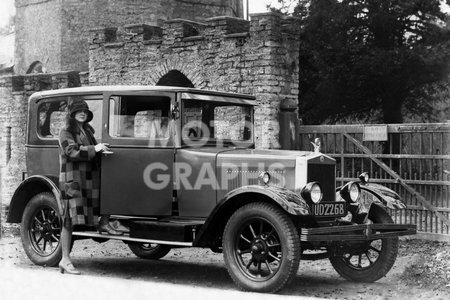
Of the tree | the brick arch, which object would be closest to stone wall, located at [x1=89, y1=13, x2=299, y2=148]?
the brick arch

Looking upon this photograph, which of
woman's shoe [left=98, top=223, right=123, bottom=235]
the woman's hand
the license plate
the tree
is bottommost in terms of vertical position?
woman's shoe [left=98, top=223, right=123, bottom=235]

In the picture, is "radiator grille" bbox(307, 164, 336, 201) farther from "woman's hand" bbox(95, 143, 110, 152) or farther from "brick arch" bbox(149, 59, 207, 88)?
"brick arch" bbox(149, 59, 207, 88)

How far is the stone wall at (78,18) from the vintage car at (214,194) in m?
15.1

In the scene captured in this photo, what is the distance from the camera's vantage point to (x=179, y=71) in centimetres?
1480

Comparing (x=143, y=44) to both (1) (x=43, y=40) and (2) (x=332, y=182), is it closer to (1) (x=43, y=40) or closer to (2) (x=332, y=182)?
(2) (x=332, y=182)

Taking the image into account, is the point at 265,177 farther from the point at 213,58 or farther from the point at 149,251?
the point at 213,58

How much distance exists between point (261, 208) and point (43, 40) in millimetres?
19692

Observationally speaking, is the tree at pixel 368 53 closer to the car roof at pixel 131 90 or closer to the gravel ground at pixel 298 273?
the gravel ground at pixel 298 273

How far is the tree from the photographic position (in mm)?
21062

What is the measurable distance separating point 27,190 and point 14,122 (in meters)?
10.7

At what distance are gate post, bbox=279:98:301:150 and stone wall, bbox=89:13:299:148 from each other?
0.39 ft

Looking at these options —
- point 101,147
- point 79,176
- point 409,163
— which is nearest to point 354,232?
point 101,147

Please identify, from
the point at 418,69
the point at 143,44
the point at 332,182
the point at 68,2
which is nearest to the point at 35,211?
the point at 332,182

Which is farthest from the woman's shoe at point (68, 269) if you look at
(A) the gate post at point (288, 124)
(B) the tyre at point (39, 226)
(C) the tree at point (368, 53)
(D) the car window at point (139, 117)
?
(C) the tree at point (368, 53)
